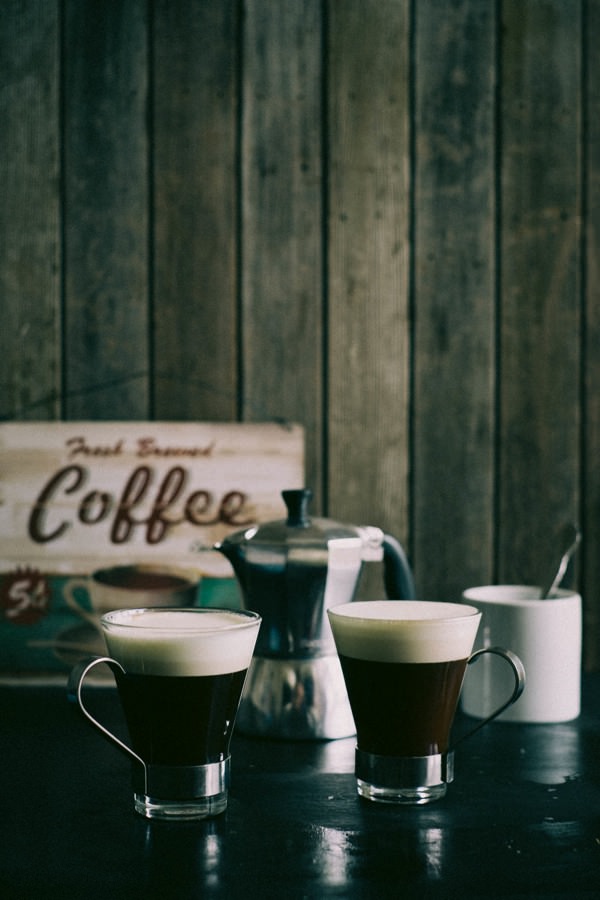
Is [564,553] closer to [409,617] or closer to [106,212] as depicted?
[409,617]

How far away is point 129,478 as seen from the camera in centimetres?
136

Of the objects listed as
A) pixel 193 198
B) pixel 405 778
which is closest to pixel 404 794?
pixel 405 778

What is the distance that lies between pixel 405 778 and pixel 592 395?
2.66 ft

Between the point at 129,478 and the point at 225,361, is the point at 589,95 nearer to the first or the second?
the point at 225,361

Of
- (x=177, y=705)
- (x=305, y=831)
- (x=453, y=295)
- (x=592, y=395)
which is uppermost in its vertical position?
(x=453, y=295)

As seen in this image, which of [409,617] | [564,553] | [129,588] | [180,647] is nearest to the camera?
[180,647]

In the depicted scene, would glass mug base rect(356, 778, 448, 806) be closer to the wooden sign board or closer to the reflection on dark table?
the reflection on dark table

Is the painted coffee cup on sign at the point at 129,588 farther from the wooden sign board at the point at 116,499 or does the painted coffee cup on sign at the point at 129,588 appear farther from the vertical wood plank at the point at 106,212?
the vertical wood plank at the point at 106,212

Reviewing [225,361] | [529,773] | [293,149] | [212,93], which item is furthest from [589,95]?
[529,773]

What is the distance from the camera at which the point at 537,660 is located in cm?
111

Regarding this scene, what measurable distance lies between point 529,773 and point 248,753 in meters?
0.29

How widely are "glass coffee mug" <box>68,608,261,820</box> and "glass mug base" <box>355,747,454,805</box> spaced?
14cm

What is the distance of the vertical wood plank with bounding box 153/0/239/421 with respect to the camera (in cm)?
138

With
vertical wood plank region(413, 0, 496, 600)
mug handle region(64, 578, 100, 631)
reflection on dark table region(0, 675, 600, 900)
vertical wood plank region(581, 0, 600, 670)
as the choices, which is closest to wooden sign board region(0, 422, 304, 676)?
mug handle region(64, 578, 100, 631)
